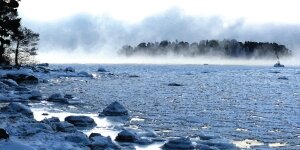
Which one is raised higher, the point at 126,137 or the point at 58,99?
the point at 126,137

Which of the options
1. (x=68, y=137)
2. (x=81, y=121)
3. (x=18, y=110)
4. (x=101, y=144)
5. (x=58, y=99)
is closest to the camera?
(x=101, y=144)

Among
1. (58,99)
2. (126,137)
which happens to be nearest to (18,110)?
(126,137)

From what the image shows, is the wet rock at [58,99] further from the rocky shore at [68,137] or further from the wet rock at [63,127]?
the wet rock at [63,127]

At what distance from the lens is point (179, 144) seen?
64.7ft

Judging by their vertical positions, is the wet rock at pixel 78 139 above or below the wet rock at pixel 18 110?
below

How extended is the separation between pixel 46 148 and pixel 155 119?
12218 millimetres

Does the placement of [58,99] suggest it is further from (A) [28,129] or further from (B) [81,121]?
(A) [28,129]

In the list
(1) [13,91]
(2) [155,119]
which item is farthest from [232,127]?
(1) [13,91]

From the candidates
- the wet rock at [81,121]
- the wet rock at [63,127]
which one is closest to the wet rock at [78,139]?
the wet rock at [63,127]

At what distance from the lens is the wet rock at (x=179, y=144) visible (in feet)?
64.6

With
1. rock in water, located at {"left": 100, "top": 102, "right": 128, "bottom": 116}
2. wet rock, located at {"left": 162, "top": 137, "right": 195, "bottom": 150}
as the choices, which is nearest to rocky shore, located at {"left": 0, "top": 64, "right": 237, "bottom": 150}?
wet rock, located at {"left": 162, "top": 137, "right": 195, "bottom": 150}

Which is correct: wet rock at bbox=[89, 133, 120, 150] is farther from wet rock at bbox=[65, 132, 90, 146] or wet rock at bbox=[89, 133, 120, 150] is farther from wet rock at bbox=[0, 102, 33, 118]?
wet rock at bbox=[0, 102, 33, 118]

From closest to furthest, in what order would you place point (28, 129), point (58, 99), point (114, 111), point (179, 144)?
point (179, 144) < point (28, 129) < point (114, 111) < point (58, 99)

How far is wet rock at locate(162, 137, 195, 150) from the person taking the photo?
1969cm
